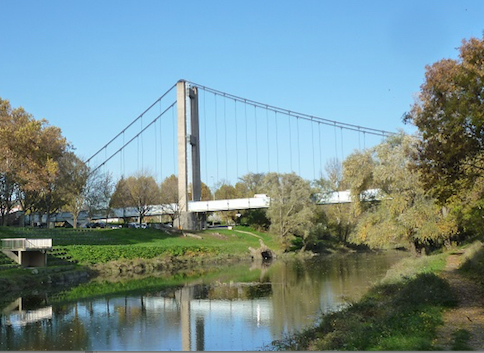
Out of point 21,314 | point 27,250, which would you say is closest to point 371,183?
point 27,250

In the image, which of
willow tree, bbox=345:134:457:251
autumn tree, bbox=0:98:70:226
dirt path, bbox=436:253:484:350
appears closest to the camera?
dirt path, bbox=436:253:484:350

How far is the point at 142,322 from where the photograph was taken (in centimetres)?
1995

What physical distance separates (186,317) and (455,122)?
11989 millimetres

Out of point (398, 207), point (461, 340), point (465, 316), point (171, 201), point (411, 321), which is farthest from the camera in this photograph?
point (171, 201)

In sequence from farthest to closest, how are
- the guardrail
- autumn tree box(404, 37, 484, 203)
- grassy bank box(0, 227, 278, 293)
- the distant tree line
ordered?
1. the guardrail
2. grassy bank box(0, 227, 278, 293)
3. the distant tree line
4. autumn tree box(404, 37, 484, 203)

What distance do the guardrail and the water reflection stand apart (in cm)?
768

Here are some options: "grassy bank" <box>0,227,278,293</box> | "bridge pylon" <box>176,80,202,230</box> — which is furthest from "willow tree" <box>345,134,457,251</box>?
"bridge pylon" <box>176,80,202,230</box>

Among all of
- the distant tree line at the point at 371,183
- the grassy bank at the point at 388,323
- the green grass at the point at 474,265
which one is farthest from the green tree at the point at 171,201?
the grassy bank at the point at 388,323

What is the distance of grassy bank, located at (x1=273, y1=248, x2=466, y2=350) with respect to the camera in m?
11.3

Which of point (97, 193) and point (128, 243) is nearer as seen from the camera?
point (128, 243)

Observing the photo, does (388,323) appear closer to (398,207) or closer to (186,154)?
(398,207)

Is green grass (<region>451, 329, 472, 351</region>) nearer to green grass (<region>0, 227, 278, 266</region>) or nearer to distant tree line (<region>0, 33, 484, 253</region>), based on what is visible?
distant tree line (<region>0, 33, 484, 253</region>)

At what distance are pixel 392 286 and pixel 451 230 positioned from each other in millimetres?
11613

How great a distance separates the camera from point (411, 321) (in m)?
12.8
